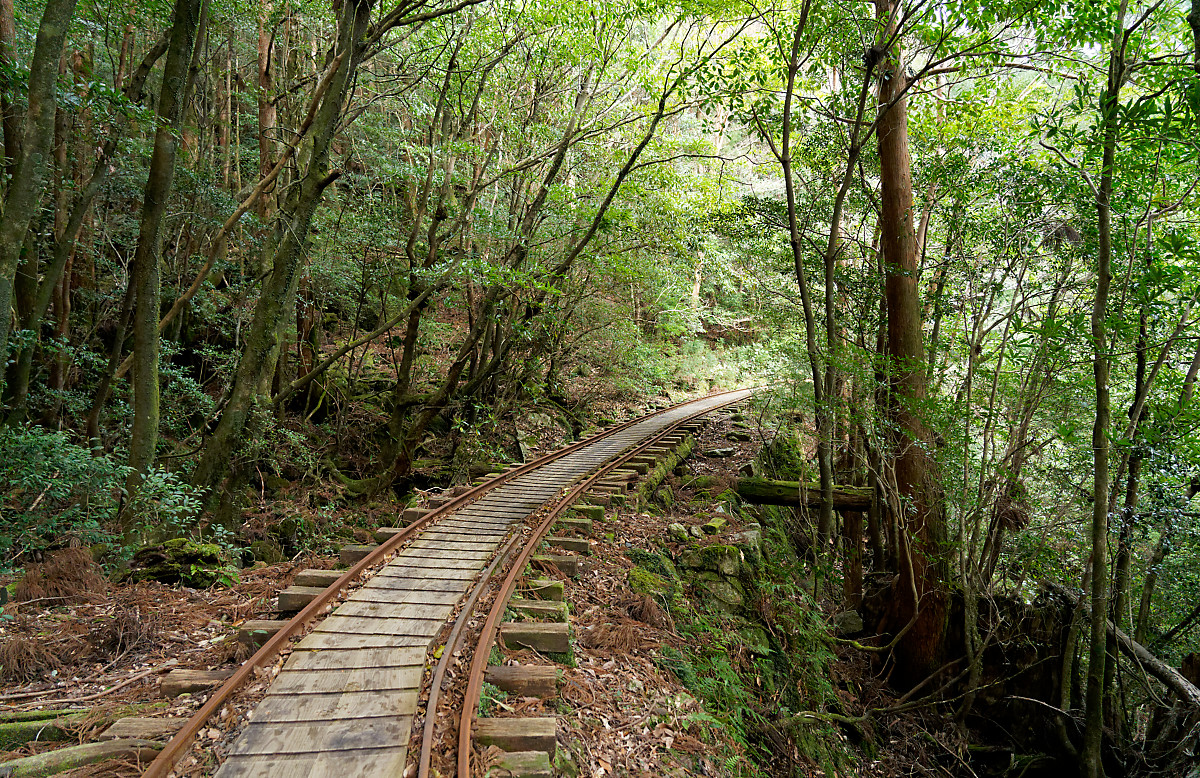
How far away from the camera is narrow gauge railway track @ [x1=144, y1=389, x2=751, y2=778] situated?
3.01 m

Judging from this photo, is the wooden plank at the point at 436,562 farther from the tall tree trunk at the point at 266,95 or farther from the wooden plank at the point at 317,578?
the tall tree trunk at the point at 266,95

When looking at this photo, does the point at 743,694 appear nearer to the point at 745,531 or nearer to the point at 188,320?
the point at 745,531

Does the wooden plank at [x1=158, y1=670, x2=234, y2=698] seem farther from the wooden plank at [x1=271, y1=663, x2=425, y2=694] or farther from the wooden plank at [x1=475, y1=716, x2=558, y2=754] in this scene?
the wooden plank at [x1=475, y1=716, x2=558, y2=754]

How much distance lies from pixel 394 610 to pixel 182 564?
9.44ft

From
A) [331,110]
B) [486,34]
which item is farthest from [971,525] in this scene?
[486,34]

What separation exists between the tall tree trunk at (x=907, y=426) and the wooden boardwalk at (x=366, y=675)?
526cm

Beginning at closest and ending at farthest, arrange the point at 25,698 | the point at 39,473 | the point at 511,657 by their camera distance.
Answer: the point at 25,698 → the point at 511,657 → the point at 39,473

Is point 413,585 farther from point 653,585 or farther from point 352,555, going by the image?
point 653,585

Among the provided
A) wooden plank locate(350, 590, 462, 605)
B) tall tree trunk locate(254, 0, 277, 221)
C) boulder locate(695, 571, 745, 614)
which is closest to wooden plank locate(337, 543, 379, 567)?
wooden plank locate(350, 590, 462, 605)

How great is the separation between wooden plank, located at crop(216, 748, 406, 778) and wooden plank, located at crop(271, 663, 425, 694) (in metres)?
0.60

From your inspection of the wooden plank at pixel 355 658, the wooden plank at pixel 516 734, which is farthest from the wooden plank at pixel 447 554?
the wooden plank at pixel 516 734

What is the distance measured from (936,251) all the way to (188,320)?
49.0ft

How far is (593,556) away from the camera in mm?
6594

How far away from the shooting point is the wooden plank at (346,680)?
3.61 meters
